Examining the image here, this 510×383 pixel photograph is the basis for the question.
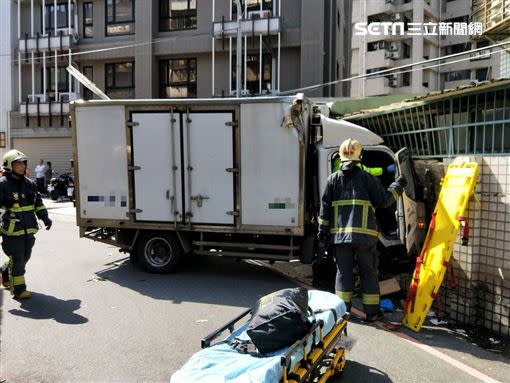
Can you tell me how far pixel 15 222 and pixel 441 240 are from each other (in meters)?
5.26

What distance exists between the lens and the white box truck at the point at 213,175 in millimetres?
6652

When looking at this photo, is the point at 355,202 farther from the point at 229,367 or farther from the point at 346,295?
the point at 229,367

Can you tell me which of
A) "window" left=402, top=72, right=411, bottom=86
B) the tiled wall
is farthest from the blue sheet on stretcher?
"window" left=402, top=72, right=411, bottom=86

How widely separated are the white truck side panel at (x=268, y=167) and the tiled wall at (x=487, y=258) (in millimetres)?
2382

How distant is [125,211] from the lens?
732cm

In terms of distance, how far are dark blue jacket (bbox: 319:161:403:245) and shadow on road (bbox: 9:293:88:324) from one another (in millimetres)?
3123

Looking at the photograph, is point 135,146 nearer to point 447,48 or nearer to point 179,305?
point 179,305

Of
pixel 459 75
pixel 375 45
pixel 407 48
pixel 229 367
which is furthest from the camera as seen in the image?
pixel 459 75

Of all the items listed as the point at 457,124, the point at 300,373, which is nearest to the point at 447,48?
the point at 457,124

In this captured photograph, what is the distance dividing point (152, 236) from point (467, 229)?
15.4 ft

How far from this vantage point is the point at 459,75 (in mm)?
43062

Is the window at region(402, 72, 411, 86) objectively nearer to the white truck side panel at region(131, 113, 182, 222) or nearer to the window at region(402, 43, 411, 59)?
the window at region(402, 43, 411, 59)

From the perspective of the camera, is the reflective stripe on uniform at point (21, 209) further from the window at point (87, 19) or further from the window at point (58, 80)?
the window at point (58, 80)

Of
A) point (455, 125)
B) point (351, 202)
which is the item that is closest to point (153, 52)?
point (455, 125)
